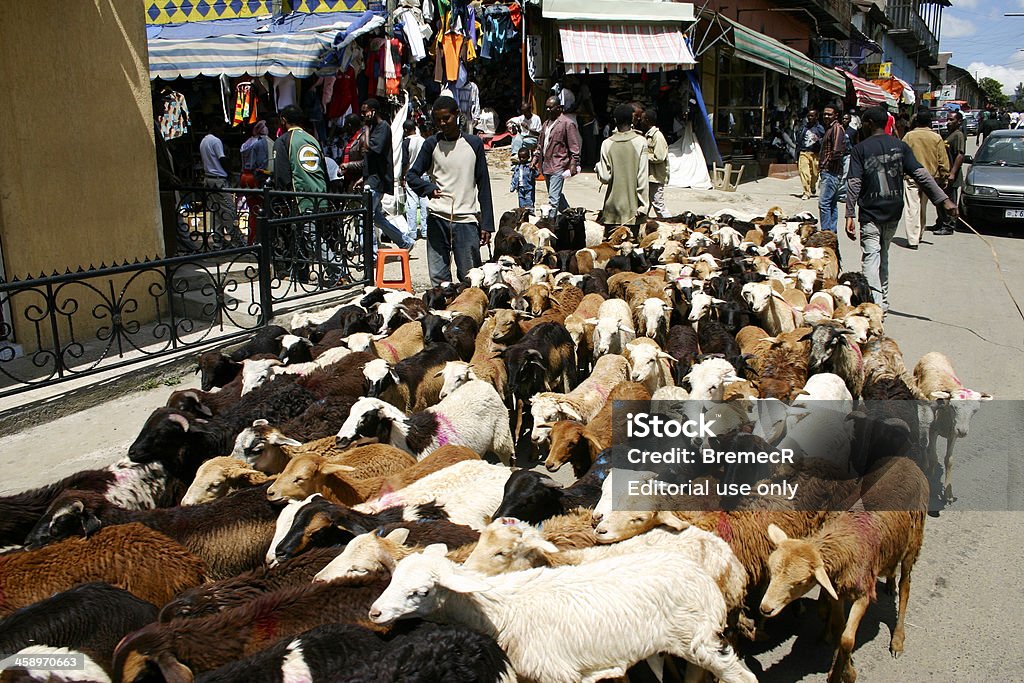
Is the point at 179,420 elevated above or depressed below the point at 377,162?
below

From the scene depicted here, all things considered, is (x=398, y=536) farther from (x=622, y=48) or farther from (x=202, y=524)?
(x=622, y=48)

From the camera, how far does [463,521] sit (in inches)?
159

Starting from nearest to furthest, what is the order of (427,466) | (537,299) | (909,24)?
1. (427,466)
2. (537,299)
3. (909,24)

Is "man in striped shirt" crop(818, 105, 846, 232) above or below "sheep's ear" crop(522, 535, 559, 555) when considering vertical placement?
above

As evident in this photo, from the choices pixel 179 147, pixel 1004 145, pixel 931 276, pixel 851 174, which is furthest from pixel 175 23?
pixel 1004 145

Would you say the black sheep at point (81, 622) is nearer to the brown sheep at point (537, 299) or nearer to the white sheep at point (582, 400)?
the white sheep at point (582, 400)

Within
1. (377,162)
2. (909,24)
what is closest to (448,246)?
(377,162)

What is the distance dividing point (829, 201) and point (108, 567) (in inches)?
462

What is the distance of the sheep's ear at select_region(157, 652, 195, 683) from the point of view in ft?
8.71

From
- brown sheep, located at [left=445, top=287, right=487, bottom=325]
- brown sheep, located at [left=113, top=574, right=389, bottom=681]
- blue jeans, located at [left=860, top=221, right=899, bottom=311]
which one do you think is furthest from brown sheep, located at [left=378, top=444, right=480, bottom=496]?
blue jeans, located at [left=860, top=221, right=899, bottom=311]

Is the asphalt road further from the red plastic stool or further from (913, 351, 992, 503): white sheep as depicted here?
the red plastic stool

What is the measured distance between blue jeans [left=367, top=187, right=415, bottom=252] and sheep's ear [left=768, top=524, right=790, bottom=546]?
26.8 feet

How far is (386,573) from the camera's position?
3.23 m

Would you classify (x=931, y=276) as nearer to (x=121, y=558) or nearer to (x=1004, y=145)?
(x=1004, y=145)
